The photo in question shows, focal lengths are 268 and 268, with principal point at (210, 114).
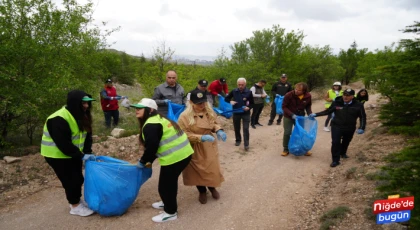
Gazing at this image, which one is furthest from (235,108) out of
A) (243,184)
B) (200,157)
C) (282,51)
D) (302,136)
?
(282,51)

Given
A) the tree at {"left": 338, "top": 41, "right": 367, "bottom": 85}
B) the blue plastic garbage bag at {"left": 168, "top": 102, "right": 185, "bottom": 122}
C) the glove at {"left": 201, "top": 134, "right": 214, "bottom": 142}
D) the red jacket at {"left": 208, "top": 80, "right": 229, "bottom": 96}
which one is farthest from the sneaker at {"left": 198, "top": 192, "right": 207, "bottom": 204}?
the tree at {"left": 338, "top": 41, "right": 367, "bottom": 85}

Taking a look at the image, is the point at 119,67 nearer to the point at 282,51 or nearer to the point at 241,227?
the point at 282,51

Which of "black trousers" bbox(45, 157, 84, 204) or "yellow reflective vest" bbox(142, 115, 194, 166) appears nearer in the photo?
"yellow reflective vest" bbox(142, 115, 194, 166)

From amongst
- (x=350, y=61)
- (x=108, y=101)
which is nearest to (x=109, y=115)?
(x=108, y=101)

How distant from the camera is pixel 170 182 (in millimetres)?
3352

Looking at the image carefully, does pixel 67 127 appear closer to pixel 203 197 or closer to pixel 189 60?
pixel 203 197

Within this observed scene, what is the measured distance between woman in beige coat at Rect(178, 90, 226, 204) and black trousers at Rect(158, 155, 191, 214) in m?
0.35

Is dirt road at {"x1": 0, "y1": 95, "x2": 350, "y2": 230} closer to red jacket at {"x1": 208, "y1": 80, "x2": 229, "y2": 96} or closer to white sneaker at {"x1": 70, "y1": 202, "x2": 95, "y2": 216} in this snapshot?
white sneaker at {"x1": 70, "y1": 202, "x2": 95, "y2": 216}

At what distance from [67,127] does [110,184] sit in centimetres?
86

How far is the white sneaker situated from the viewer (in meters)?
3.57

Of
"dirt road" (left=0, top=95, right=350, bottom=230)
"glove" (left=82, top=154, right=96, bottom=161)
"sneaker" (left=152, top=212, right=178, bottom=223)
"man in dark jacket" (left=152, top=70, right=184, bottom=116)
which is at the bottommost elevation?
"dirt road" (left=0, top=95, right=350, bottom=230)

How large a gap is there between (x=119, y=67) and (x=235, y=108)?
26162mm

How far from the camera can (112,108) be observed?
25.4 ft

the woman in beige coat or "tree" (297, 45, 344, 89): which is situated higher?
"tree" (297, 45, 344, 89)
